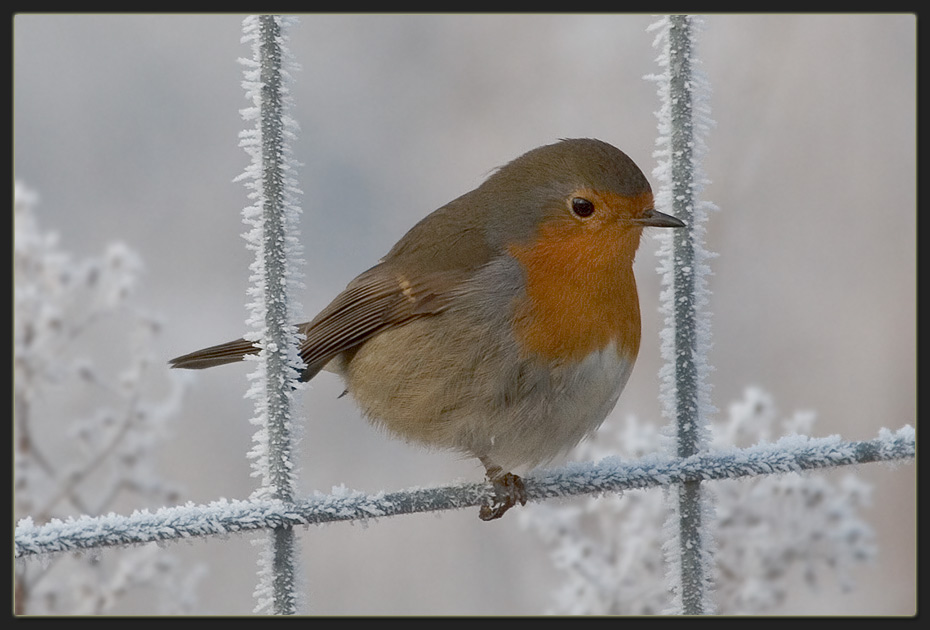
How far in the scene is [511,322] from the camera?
197cm

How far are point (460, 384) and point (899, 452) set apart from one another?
0.76 m

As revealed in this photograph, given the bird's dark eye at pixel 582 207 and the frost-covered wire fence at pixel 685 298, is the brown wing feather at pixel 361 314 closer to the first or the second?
the bird's dark eye at pixel 582 207

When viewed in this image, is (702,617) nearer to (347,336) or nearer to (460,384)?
(460,384)

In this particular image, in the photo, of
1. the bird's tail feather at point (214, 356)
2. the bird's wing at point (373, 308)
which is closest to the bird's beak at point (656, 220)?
the bird's wing at point (373, 308)

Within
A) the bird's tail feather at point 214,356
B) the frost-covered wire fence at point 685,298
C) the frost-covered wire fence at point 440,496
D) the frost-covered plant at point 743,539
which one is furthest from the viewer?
the frost-covered plant at point 743,539

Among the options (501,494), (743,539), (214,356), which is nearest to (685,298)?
(501,494)

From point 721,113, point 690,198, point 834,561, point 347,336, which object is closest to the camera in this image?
point 690,198

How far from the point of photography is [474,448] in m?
2.06

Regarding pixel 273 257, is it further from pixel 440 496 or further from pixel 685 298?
pixel 685 298

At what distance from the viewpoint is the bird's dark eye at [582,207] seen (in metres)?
2.07

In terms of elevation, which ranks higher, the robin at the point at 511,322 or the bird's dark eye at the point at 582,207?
the bird's dark eye at the point at 582,207

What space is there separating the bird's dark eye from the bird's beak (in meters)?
0.09

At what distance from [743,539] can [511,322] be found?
116 centimetres

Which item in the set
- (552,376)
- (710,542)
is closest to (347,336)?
(552,376)
